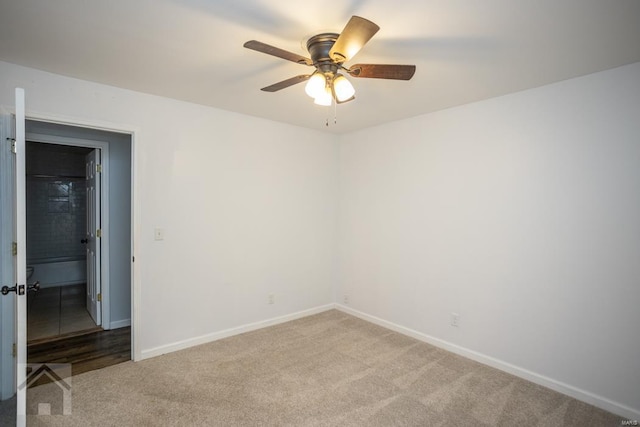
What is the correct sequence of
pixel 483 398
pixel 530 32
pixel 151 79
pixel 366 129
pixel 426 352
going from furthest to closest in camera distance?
pixel 366 129 < pixel 426 352 < pixel 151 79 < pixel 483 398 < pixel 530 32

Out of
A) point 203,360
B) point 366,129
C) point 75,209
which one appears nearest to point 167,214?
point 203,360

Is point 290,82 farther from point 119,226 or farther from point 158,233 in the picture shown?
point 119,226

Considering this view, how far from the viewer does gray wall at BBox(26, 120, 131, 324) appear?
3.84 m

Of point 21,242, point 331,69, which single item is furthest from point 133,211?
point 331,69

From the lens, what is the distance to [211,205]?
345 cm

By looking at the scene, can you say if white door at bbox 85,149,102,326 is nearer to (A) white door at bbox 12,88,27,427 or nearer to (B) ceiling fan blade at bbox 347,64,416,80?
(A) white door at bbox 12,88,27,427

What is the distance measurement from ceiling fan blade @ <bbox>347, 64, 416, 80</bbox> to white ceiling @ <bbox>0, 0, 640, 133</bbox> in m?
0.21

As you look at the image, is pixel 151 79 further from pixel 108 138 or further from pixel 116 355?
pixel 116 355

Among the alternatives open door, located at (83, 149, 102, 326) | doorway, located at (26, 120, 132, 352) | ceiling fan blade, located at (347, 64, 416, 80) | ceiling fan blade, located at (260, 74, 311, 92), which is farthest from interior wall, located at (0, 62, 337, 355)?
ceiling fan blade, located at (347, 64, 416, 80)

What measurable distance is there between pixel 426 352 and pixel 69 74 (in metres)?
4.03

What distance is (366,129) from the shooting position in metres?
4.18

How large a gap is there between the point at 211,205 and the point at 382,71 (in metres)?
2.31

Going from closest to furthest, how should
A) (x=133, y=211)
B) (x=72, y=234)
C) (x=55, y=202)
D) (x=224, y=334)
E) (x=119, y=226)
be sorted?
1. (x=133, y=211)
2. (x=224, y=334)
3. (x=119, y=226)
4. (x=55, y=202)
5. (x=72, y=234)

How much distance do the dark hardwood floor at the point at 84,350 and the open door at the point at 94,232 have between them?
Answer: 0.40 meters
